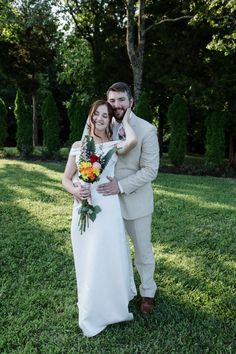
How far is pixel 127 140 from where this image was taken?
316 cm

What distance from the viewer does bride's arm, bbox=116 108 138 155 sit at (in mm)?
3146

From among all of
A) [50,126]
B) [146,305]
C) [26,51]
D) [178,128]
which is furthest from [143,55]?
[146,305]

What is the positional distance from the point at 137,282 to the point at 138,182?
4.96ft

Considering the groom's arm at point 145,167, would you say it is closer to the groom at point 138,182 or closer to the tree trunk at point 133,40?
the groom at point 138,182

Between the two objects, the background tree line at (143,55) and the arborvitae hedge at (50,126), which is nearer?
the background tree line at (143,55)

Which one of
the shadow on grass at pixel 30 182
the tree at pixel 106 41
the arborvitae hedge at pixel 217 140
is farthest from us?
the tree at pixel 106 41

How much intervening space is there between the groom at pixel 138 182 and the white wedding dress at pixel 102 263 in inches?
5.6

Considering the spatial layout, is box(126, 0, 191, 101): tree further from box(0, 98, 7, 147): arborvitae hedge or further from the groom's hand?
the groom's hand

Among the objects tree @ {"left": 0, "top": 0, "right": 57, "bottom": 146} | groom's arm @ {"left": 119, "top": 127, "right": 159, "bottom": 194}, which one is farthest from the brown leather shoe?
tree @ {"left": 0, "top": 0, "right": 57, "bottom": 146}

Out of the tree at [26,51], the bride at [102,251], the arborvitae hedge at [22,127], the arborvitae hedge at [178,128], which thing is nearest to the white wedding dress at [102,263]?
the bride at [102,251]

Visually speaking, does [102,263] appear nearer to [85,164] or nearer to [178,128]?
[85,164]

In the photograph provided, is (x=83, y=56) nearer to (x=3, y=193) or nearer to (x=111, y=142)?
(x=3, y=193)

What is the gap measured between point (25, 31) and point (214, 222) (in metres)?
15.3

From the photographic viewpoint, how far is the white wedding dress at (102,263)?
3234 millimetres
